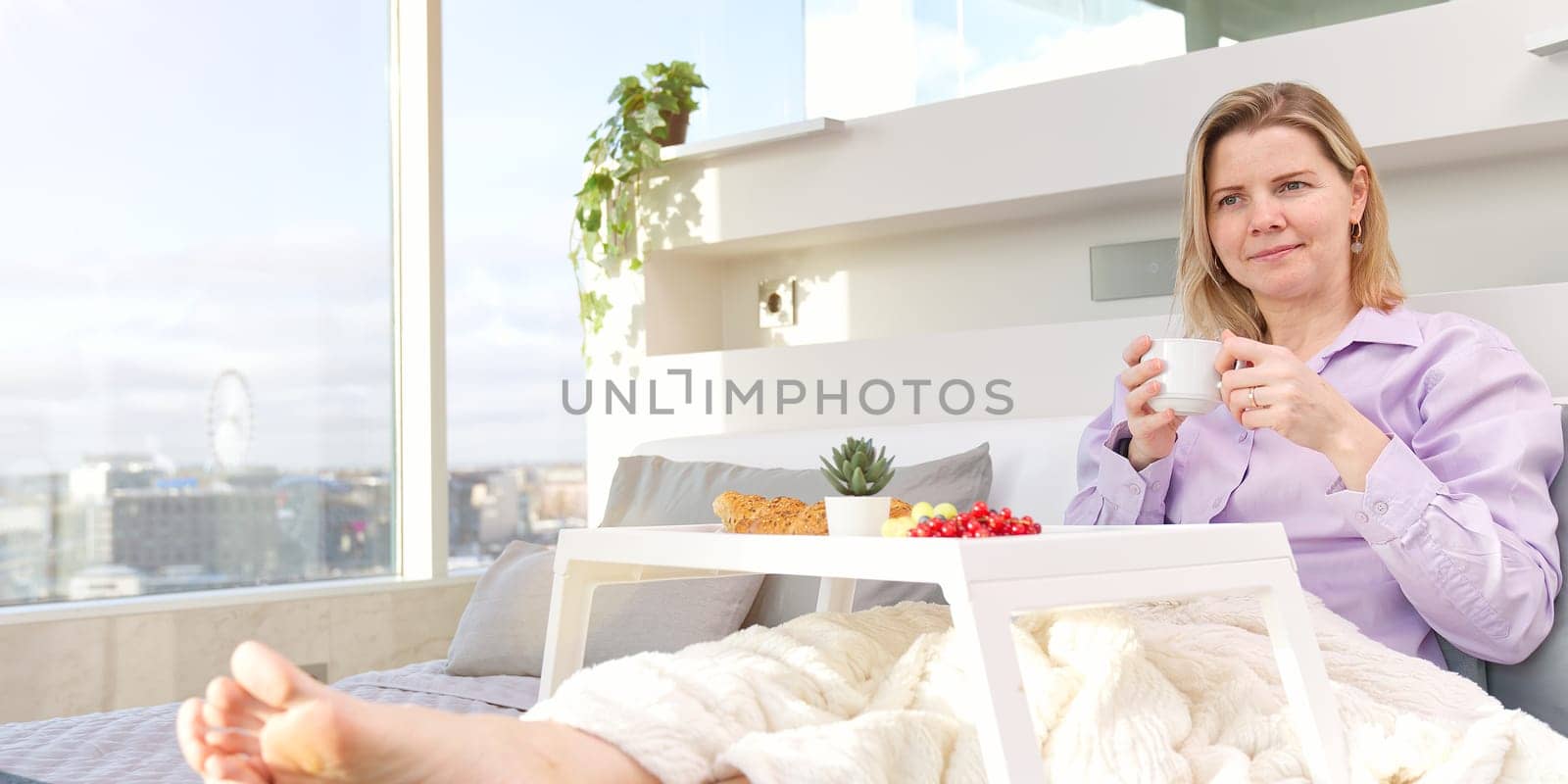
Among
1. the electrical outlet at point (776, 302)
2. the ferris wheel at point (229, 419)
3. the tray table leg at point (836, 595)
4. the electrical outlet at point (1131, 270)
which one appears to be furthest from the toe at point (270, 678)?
the electrical outlet at point (776, 302)

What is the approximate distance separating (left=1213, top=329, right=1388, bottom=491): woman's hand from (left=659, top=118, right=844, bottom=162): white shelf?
5.35 feet

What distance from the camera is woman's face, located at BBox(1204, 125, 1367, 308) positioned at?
179cm

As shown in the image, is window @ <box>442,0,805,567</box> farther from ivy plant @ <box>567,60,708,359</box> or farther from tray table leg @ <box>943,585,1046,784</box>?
tray table leg @ <box>943,585,1046,784</box>

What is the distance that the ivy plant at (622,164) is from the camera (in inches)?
127

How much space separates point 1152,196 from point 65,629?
2.42m

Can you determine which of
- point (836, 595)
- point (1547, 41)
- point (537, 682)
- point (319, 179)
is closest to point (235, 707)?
point (836, 595)

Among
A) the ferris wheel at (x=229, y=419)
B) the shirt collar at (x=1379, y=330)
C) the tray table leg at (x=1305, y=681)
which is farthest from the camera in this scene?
the ferris wheel at (x=229, y=419)

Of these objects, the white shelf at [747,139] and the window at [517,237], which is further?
the window at [517,237]

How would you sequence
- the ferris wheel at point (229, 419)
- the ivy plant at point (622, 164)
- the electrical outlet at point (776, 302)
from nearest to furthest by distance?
the ferris wheel at point (229, 419) < the ivy plant at point (622, 164) < the electrical outlet at point (776, 302)

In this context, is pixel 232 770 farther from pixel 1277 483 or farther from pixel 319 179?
pixel 319 179

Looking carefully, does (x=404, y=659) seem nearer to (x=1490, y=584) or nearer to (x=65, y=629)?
(x=65, y=629)

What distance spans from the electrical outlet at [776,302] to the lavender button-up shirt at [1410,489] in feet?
4.77

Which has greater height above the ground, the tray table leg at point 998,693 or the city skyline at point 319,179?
the city skyline at point 319,179

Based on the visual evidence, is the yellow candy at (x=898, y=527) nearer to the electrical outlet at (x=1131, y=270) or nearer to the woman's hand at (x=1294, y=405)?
the woman's hand at (x=1294, y=405)
